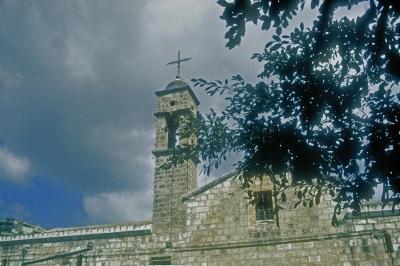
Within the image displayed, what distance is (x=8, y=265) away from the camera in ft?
53.4

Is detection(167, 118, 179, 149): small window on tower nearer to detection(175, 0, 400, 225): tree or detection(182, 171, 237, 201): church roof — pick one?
detection(182, 171, 237, 201): church roof

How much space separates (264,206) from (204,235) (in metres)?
2.45

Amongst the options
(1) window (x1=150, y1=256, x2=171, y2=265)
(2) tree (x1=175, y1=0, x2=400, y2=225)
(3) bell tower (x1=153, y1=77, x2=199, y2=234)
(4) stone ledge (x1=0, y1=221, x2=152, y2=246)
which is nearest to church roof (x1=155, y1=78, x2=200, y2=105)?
(3) bell tower (x1=153, y1=77, x2=199, y2=234)

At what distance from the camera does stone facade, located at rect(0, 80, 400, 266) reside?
12305mm

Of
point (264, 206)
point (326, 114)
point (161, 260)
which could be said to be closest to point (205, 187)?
point (264, 206)

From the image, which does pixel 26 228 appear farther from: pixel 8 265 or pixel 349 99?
pixel 349 99

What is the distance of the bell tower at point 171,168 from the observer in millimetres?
14438

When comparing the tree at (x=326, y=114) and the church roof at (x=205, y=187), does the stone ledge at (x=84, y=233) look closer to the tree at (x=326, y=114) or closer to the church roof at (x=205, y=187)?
the church roof at (x=205, y=187)

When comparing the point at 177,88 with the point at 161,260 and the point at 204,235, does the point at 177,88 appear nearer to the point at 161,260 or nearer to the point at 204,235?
the point at 204,235

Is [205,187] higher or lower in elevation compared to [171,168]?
lower

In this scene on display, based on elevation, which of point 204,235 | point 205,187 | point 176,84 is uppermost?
point 176,84

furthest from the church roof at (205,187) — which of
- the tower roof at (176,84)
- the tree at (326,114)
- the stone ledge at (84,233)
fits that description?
the tree at (326,114)

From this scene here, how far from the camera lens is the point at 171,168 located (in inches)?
589

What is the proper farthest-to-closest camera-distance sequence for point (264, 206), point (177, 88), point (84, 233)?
point (177, 88) < point (84, 233) < point (264, 206)
